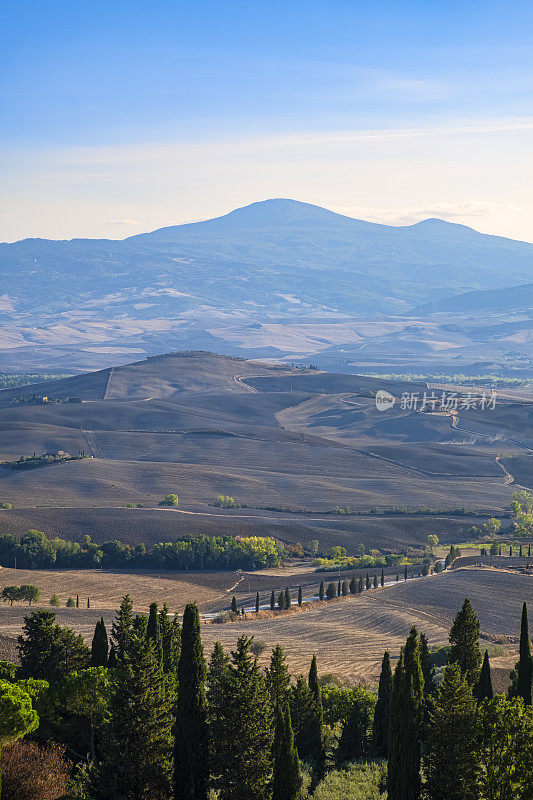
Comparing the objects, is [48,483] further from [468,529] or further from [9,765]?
[9,765]

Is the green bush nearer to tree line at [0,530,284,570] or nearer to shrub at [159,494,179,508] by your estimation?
tree line at [0,530,284,570]

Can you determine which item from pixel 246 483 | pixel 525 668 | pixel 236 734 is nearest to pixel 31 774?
pixel 236 734

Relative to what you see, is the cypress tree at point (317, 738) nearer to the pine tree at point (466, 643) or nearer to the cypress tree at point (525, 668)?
the pine tree at point (466, 643)

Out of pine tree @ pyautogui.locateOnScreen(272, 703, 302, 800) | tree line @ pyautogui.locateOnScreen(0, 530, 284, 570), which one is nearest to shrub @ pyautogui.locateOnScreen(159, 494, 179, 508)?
tree line @ pyautogui.locateOnScreen(0, 530, 284, 570)

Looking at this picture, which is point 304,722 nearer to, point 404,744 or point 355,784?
point 355,784

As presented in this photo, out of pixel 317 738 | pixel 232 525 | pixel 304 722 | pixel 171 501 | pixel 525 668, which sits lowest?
pixel 317 738

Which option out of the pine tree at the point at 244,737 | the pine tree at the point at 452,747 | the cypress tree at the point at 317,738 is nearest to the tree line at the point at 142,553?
the cypress tree at the point at 317,738
